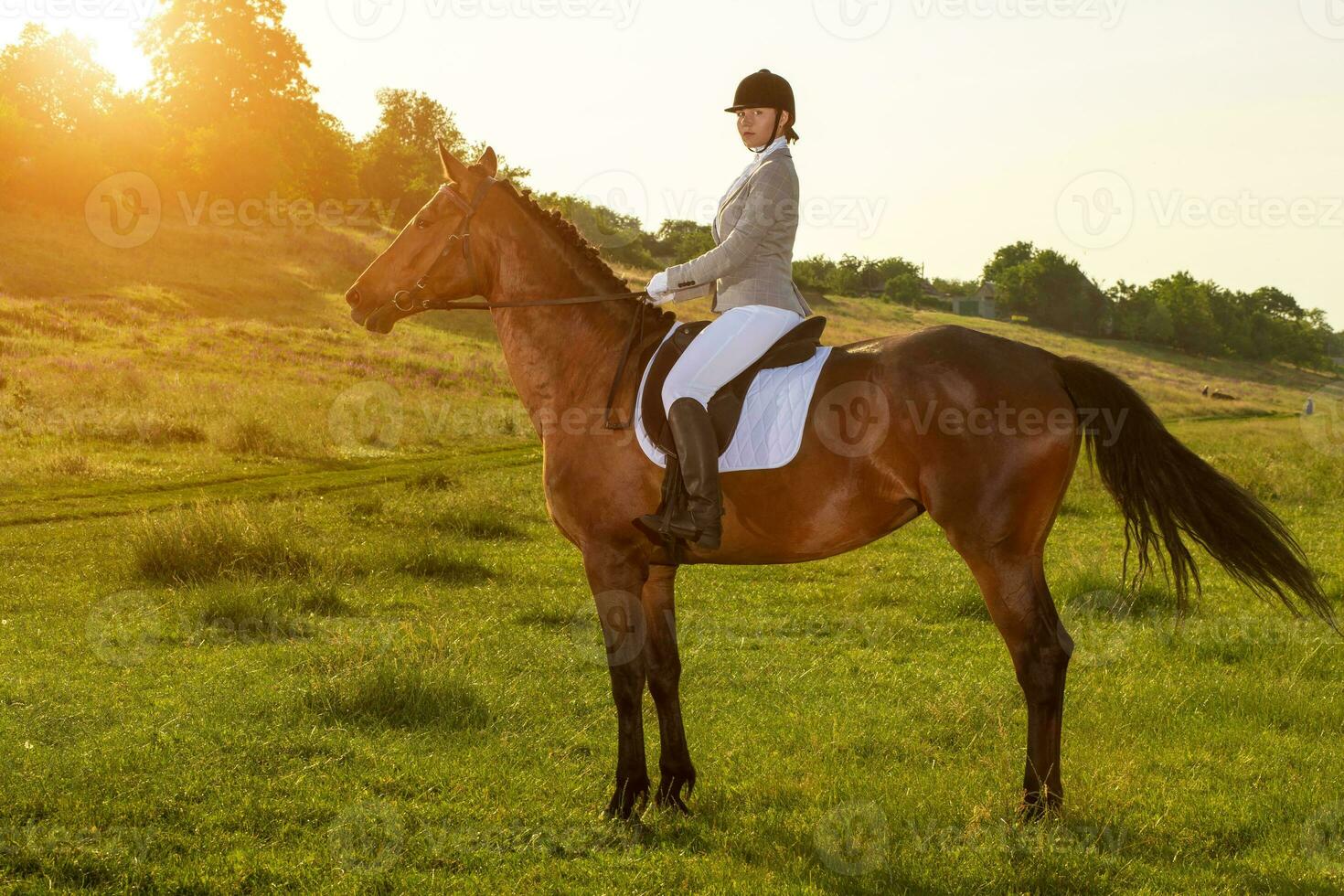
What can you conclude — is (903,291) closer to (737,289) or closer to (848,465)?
(737,289)

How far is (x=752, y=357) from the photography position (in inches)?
230

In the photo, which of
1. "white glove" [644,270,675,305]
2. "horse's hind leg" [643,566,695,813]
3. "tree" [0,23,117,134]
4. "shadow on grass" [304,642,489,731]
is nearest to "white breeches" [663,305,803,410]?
"white glove" [644,270,675,305]

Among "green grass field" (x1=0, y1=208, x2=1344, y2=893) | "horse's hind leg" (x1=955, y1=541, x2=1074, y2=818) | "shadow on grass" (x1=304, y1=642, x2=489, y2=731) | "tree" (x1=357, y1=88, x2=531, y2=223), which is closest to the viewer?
"green grass field" (x1=0, y1=208, x2=1344, y2=893)

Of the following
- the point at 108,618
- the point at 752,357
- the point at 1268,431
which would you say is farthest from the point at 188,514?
the point at 1268,431

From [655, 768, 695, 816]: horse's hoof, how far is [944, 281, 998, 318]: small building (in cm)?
8519

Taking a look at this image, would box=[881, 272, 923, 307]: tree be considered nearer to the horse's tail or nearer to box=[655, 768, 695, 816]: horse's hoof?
the horse's tail

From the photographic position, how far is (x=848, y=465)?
574cm

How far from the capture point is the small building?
297ft

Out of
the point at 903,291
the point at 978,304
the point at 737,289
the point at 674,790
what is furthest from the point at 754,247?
the point at 978,304

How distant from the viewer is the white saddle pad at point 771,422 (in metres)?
5.77

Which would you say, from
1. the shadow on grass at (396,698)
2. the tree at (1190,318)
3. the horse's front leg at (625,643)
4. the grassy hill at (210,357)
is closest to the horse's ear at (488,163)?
the horse's front leg at (625,643)

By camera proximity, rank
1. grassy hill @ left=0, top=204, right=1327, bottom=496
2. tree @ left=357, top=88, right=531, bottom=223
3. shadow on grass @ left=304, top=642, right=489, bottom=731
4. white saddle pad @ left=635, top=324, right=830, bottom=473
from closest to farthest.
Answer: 1. white saddle pad @ left=635, top=324, right=830, bottom=473
2. shadow on grass @ left=304, top=642, right=489, bottom=731
3. grassy hill @ left=0, top=204, right=1327, bottom=496
4. tree @ left=357, top=88, right=531, bottom=223

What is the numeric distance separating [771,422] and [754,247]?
1.00 m

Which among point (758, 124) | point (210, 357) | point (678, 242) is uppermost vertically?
point (678, 242)
